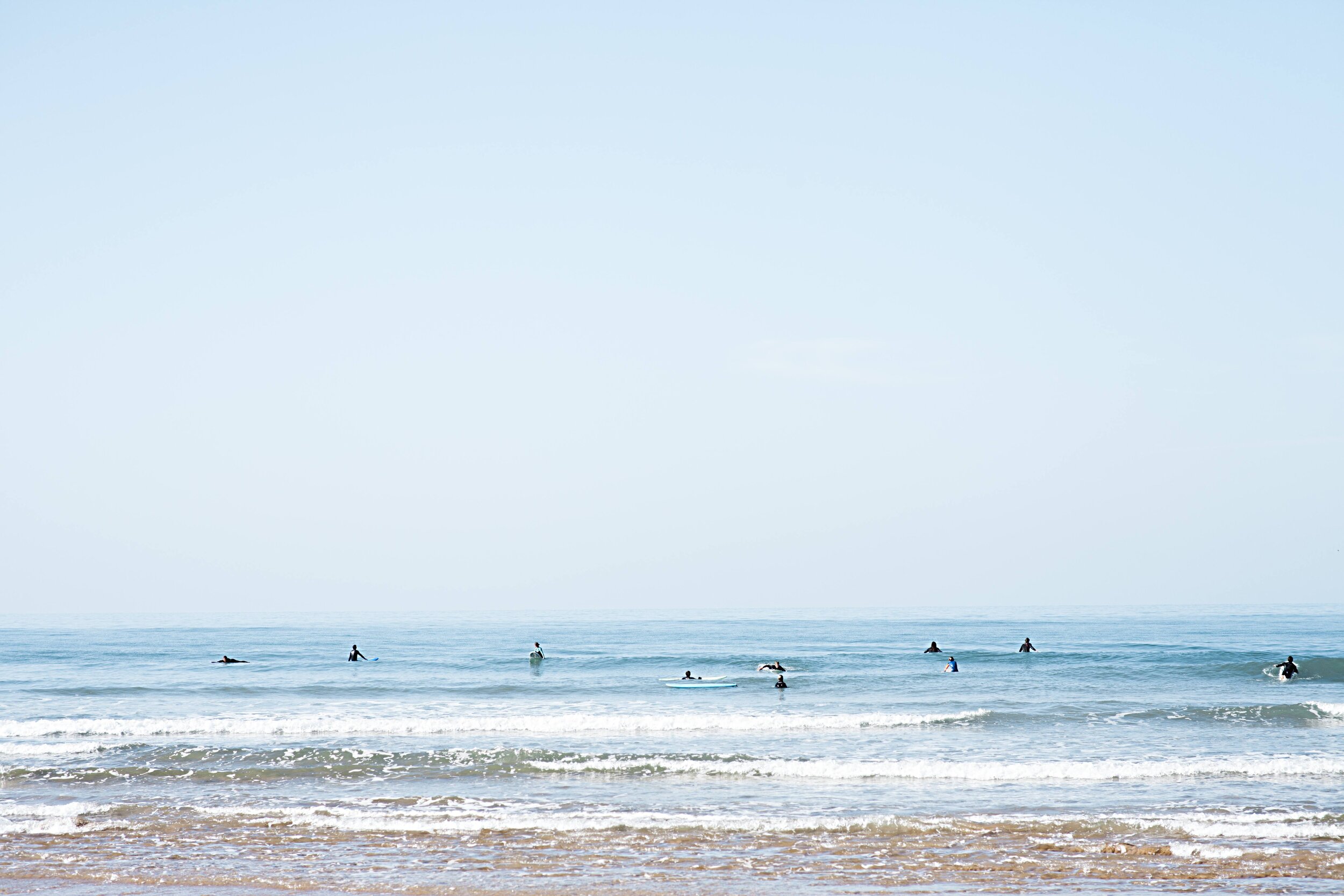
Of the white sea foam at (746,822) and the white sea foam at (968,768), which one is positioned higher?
the white sea foam at (746,822)

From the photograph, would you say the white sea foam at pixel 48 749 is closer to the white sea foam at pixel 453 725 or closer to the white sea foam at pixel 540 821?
the white sea foam at pixel 453 725

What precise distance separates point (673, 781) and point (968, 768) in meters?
6.59

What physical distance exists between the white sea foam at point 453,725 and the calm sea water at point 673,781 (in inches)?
6.6

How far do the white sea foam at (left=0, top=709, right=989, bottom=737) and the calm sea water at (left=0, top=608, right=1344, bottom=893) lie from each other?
6.6 inches

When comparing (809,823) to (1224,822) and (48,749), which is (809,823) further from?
(48,749)

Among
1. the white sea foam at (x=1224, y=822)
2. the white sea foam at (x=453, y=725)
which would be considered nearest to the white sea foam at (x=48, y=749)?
the white sea foam at (x=453, y=725)

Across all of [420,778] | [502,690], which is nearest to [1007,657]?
[502,690]

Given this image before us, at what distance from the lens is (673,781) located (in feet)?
70.4

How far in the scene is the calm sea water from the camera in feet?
46.6

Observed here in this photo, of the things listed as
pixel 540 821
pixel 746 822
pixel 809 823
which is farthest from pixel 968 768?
pixel 540 821

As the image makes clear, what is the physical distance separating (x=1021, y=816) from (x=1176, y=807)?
322 cm

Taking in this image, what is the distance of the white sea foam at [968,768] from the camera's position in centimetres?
2134

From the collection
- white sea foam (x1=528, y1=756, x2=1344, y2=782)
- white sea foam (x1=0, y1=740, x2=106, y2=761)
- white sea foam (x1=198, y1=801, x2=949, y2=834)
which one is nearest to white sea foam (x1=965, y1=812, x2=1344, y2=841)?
white sea foam (x1=198, y1=801, x2=949, y2=834)

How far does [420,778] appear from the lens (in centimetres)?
2188
